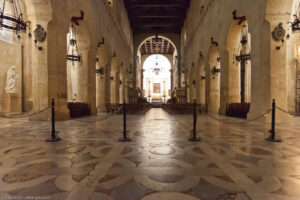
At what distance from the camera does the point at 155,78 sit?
4288 centimetres

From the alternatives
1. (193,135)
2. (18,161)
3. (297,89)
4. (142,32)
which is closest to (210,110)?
(297,89)

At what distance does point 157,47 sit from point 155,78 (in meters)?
8.97

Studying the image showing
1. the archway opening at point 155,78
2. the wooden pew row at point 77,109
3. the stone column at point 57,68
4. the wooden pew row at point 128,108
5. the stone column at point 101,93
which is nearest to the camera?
the stone column at point 57,68

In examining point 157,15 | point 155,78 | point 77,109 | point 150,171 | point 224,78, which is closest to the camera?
point 150,171

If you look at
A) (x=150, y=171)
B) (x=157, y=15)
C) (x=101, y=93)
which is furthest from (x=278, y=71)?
(x=157, y=15)

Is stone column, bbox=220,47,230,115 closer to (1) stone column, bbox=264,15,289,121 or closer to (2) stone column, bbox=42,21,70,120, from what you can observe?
(1) stone column, bbox=264,15,289,121

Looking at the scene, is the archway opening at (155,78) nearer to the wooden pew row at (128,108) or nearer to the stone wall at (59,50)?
the wooden pew row at (128,108)

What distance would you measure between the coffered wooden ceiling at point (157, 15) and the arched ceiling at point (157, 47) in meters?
4.96

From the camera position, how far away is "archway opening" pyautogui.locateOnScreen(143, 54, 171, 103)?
42.3m

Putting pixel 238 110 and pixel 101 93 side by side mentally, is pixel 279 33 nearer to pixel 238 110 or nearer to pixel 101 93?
pixel 238 110

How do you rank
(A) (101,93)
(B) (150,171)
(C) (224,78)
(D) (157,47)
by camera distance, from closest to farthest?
(B) (150,171) < (C) (224,78) < (A) (101,93) < (D) (157,47)

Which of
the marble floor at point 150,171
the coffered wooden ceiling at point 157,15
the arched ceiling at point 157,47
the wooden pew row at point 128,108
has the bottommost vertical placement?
the marble floor at point 150,171

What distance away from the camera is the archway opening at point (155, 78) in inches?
1667

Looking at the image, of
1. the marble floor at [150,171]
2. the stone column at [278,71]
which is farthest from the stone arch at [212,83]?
the marble floor at [150,171]
